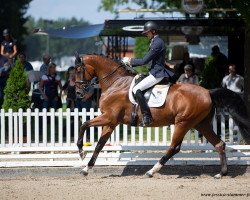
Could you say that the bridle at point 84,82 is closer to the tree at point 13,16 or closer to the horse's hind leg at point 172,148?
the horse's hind leg at point 172,148

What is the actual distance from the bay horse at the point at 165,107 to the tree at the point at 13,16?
153 ft

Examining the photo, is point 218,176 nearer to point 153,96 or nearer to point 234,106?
point 234,106

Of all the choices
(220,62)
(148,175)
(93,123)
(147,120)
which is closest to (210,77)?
(220,62)

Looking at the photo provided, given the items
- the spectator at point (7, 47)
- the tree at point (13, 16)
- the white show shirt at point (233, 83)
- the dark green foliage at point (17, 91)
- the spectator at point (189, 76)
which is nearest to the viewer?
the dark green foliage at point (17, 91)

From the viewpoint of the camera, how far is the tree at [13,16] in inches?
2386

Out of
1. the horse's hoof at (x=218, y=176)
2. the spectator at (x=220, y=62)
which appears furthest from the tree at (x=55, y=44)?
the horse's hoof at (x=218, y=176)

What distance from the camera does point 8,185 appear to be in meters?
12.3

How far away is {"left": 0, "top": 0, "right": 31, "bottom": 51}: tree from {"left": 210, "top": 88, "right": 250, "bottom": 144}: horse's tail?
4725cm

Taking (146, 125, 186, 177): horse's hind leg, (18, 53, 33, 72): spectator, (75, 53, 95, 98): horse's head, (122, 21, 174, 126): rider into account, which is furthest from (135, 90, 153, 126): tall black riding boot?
(18, 53, 33, 72): spectator

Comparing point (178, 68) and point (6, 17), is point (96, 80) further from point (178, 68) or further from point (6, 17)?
point (6, 17)

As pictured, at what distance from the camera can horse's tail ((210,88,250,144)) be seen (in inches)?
525

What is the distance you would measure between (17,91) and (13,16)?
45.7 m

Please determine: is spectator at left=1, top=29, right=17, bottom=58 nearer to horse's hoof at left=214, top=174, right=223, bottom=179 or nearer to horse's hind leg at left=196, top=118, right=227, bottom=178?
horse's hind leg at left=196, top=118, right=227, bottom=178

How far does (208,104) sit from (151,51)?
4.78ft
